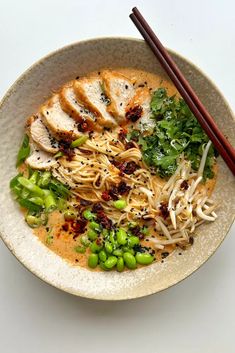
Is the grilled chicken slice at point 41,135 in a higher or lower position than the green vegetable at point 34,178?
higher

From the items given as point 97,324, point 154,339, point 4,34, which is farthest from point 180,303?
point 4,34

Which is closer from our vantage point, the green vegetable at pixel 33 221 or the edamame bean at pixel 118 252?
the edamame bean at pixel 118 252

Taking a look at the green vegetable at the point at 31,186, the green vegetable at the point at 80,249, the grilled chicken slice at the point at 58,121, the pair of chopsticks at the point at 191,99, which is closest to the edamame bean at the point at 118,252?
the green vegetable at the point at 80,249

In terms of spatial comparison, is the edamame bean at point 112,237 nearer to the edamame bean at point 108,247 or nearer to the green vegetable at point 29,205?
the edamame bean at point 108,247

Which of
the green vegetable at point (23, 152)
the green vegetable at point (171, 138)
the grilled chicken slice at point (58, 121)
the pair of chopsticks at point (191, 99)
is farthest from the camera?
the green vegetable at point (23, 152)

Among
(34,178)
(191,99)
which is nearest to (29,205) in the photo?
(34,178)

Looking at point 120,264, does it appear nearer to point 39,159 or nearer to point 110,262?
point 110,262

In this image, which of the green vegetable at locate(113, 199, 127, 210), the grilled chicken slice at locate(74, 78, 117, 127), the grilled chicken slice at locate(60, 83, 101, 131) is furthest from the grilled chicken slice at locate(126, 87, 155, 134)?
the green vegetable at locate(113, 199, 127, 210)

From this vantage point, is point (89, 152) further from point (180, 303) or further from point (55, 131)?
point (180, 303)
